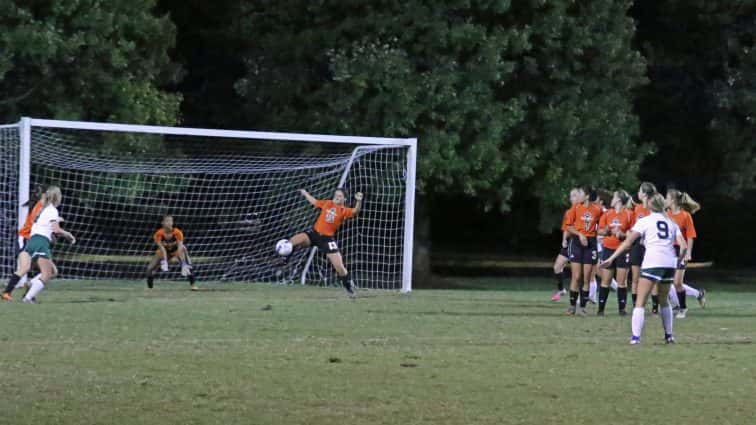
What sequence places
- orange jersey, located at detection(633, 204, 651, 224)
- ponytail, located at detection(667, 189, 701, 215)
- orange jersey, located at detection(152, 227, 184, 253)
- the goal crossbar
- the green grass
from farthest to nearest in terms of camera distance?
orange jersey, located at detection(152, 227, 184, 253)
the goal crossbar
orange jersey, located at detection(633, 204, 651, 224)
ponytail, located at detection(667, 189, 701, 215)
the green grass

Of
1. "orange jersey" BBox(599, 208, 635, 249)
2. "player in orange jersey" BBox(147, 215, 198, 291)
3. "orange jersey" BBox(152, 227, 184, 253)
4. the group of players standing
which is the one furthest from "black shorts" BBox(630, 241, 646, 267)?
"orange jersey" BBox(152, 227, 184, 253)

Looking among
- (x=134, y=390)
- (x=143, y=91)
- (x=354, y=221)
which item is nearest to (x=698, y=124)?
(x=354, y=221)

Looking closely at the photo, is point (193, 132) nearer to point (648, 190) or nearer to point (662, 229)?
point (648, 190)

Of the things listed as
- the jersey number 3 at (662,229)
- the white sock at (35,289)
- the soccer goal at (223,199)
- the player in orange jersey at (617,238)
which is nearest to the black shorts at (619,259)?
the player in orange jersey at (617,238)

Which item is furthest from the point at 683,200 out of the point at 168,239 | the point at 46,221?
the point at 168,239

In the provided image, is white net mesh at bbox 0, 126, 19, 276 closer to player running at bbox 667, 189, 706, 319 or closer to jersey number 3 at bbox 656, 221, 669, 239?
player running at bbox 667, 189, 706, 319

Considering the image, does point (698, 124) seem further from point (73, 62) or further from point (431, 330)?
point (431, 330)

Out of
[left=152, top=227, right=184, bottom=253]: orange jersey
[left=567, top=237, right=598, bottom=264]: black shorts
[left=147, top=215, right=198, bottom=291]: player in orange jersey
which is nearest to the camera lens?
[left=567, top=237, right=598, bottom=264]: black shorts

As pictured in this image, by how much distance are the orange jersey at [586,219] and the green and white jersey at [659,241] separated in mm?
4781

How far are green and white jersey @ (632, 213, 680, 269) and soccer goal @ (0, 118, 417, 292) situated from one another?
12.1 meters

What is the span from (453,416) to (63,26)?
69.1ft

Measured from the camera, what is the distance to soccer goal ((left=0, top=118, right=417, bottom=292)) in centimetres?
2983

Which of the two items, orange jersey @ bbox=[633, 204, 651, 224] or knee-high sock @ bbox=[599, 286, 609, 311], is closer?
knee-high sock @ bbox=[599, 286, 609, 311]

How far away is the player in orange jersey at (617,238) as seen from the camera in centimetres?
2069
